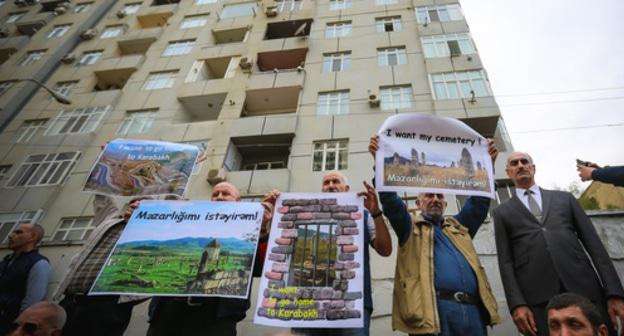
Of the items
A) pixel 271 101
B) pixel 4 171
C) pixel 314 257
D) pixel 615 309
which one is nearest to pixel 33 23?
pixel 4 171

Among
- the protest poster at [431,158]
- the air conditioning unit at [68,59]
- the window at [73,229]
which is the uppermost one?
the air conditioning unit at [68,59]

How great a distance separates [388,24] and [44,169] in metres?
18.3

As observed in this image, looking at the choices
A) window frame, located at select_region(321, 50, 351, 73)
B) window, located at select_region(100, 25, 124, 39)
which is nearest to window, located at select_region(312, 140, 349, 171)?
window frame, located at select_region(321, 50, 351, 73)

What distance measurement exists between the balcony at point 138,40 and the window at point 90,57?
4.58 ft

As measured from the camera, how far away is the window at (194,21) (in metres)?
19.1

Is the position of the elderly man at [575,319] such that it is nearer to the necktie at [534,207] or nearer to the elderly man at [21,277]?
the necktie at [534,207]

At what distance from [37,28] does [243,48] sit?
18.3 metres

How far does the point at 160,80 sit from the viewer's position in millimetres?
16188

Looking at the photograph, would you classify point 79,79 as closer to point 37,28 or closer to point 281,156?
point 37,28

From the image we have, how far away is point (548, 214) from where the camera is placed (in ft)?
8.85

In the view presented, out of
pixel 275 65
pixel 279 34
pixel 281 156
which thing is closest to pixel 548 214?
pixel 281 156

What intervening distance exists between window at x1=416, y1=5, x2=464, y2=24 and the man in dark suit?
48.4ft

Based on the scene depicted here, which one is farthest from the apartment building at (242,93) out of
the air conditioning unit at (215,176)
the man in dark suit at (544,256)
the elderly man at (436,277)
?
the elderly man at (436,277)

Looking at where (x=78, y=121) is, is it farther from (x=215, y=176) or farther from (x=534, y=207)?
(x=534, y=207)
